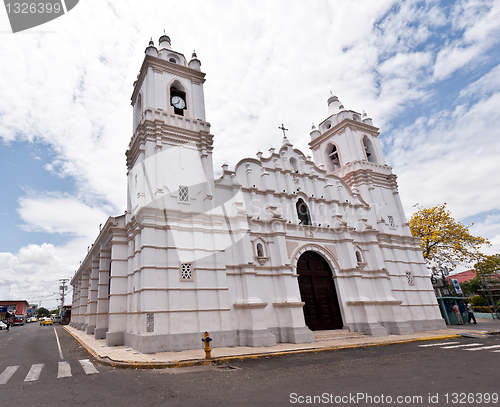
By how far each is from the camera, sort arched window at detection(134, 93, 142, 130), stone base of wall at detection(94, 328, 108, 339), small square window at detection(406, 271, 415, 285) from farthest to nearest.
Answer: small square window at detection(406, 271, 415, 285)
arched window at detection(134, 93, 142, 130)
stone base of wall at detection(94, 328, 108, 339)

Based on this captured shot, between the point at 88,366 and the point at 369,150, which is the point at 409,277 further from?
the point at 88,366

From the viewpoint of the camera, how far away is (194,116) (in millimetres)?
18172

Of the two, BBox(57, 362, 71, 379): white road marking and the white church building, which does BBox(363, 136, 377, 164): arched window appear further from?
BBox(57, 362, 71, 379): white road marking

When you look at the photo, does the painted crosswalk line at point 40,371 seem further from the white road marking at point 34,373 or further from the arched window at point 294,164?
the arched window at point 294,164

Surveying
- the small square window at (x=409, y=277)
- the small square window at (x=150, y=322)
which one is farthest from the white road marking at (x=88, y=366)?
the small square window at (x=409, y=277)

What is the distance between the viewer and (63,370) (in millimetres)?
9805

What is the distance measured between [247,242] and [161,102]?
29.9 ft

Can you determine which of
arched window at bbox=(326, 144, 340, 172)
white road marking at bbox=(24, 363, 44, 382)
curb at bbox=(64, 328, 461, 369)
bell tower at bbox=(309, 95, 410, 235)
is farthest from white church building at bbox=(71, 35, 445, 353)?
white road marking at bbox=(24, 363, 44, 382)

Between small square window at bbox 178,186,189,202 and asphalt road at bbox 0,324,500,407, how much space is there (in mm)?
7885

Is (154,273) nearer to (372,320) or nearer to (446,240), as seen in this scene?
(372,320)

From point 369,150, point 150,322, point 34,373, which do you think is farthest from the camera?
point 369,150

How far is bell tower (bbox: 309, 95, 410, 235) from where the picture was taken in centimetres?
2252

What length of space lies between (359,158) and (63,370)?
68.7ft

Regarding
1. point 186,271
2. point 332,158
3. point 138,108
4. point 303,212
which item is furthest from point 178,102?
point 332,158
